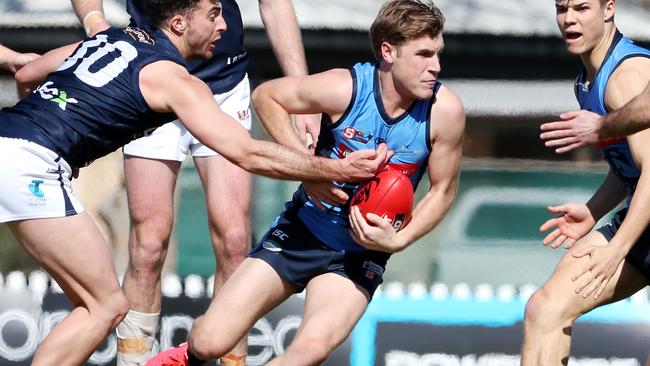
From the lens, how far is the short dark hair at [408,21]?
5219mm

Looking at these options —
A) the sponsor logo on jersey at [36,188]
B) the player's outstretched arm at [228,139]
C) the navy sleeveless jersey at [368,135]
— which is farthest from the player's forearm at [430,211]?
the sponsor logo on jersey at [36,188]

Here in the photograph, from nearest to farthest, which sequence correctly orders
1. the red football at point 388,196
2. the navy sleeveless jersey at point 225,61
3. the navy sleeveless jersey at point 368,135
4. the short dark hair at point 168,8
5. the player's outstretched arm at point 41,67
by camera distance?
the red football at point 388,196, the short dark hair at point 168,8, the navy sleeveless jersey at point 368,135, the player's outstretched arm at point 41,67, the navy sleeveless jersey at point 225,61

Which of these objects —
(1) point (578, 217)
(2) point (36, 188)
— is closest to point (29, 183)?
(2) point (36, 188)

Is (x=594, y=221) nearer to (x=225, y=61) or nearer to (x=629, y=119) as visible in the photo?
(x=629, y=119)

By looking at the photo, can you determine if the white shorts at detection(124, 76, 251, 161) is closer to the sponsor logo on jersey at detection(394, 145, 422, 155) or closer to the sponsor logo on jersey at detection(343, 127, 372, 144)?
the sponsor logo on jersey at detection(343, 127, 372, 144)

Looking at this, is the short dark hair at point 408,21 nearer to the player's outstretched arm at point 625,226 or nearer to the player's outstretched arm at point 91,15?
the player's outstretched arm at point 625,226

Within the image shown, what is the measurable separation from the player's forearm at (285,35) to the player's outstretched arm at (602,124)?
5.23 ft

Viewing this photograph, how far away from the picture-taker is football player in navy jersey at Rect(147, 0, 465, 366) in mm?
5219

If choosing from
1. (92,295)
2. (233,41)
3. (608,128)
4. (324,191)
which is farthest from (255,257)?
(608,128)

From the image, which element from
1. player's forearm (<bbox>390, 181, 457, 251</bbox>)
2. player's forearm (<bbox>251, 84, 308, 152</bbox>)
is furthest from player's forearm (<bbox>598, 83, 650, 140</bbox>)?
player's forearm (<bbox>251, 84, 308, 152</bbox>)

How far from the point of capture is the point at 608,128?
487 centimetres

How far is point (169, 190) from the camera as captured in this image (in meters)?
6.08

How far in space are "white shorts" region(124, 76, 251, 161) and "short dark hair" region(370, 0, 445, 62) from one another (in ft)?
3.85

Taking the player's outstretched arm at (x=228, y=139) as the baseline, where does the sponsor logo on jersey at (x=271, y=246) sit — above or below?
below
